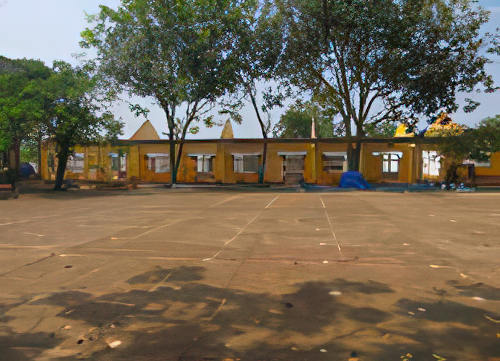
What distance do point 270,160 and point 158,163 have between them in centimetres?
998

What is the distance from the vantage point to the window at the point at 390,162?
35.0m

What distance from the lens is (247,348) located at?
3.30 meters

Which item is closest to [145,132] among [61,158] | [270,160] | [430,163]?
[270,160]

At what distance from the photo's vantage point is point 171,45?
2652cm

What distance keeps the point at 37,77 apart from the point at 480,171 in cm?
3119

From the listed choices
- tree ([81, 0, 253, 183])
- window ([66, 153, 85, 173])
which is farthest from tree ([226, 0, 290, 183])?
window ([66, 153, 85, 173])

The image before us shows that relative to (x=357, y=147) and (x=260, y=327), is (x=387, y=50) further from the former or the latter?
(x=260, y=327)

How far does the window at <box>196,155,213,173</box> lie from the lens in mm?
37531

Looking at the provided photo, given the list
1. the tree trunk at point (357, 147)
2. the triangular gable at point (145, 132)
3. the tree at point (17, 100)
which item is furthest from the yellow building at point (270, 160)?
the tree at point (17, 100)

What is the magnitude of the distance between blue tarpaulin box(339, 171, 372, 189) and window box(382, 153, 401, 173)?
6911 mm

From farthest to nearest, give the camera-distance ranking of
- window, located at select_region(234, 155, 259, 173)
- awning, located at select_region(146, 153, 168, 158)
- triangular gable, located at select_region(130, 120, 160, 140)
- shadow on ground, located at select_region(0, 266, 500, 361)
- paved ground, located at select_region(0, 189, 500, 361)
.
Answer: triangular gable, located at select_region(130, 120, 160, 140)
awning, located at select_region(146, 153, 168, 158)
window, located at select_region(234, 155, 259, 173)
paved ground, located at select_region(0, 189, 500, 361)
shadow on ground, located at select_region(0, 266, 500, 361)

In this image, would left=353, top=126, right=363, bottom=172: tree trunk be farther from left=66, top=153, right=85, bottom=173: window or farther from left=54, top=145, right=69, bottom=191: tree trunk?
left=66, top=153, right=85, bottom=173: window

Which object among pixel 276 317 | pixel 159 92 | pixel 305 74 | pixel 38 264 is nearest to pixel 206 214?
pixel 38 264

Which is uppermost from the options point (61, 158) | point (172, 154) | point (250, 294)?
point (172, 154)
